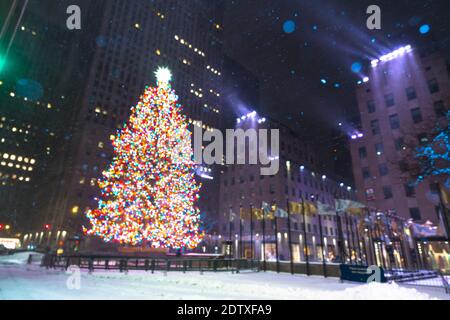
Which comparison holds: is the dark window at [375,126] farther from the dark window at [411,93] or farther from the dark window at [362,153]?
the dark window at [411,93]

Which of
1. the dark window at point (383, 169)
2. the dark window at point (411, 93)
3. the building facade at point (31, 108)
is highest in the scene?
the building facade at point (31, 108)

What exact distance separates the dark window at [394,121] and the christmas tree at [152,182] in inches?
1320

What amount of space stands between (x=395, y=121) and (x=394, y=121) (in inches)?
5.7

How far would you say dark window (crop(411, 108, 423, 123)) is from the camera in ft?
124

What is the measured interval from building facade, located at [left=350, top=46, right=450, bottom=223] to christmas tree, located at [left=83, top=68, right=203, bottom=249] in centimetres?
2882

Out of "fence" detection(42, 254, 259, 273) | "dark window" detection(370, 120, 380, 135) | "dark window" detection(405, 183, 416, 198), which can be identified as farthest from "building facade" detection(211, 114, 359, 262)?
"fence" detection(42, 254, 259, 273)

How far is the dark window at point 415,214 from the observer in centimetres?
3467

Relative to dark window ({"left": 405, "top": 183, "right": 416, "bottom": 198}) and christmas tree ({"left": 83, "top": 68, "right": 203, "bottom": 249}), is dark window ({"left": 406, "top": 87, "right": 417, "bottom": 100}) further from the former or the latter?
christmas tree ({"left": 83, "top": 68, "right": 203, "bottom": 249})

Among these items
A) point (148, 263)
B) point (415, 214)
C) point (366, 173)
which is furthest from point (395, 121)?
point (148, 263)

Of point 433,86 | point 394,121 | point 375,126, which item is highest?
point 433,86

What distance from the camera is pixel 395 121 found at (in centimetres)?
4019

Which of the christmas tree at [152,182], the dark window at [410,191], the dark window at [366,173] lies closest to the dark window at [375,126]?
the dark window at [366,173]

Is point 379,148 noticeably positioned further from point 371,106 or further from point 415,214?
point 415,214

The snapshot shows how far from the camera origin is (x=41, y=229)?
74812 millimetres
